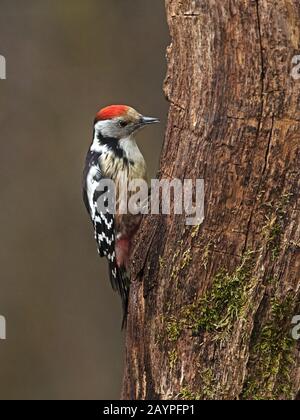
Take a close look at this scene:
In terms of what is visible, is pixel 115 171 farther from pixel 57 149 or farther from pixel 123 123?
pixel 57 149

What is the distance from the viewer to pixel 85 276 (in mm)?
6930

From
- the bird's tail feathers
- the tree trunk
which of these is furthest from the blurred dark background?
the tree trunk

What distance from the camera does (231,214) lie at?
3.12 metres

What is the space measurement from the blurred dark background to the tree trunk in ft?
11.6

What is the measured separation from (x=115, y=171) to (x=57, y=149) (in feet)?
7.71

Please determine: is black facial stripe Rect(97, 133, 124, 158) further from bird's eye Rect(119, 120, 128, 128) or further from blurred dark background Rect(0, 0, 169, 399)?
blurred dark background Rect(0, 0, 169, 399)

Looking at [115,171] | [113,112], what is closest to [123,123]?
[113,112]

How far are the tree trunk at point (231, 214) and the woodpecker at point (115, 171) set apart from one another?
3.66ft

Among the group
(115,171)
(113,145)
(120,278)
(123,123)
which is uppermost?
(123,123)

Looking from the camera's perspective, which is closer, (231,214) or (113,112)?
(231,214)

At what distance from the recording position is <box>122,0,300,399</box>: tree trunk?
2996 millimetres

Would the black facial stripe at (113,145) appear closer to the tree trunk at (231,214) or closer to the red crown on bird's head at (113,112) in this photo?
the red crown on bird's head at (113,112)

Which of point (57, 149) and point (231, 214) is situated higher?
point (231, 214)

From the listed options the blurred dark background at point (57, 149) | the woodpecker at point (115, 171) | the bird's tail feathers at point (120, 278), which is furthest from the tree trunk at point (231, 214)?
the blurred dark background at point (57, 149)
